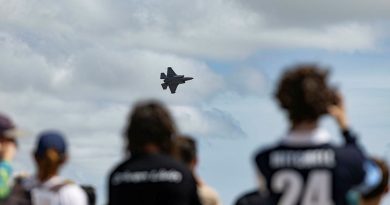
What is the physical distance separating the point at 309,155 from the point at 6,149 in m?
3.44

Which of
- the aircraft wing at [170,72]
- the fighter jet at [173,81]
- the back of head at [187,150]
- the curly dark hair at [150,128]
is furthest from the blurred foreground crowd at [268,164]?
the aircraft wing at [170,72]

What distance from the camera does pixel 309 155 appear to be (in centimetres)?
704

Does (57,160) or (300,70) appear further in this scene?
(57,160)

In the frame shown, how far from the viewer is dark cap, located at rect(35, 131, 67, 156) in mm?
8469

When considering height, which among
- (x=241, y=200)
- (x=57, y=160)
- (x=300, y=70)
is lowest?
(x=241, y=200)

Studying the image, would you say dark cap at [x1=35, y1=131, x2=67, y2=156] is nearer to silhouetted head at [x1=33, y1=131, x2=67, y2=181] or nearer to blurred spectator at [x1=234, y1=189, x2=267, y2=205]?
silhouetted head at [x1=33, y1=131, x2=67, y2=181]

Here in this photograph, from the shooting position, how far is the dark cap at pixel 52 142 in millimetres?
8469

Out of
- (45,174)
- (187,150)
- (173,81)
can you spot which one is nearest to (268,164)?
(45,174)

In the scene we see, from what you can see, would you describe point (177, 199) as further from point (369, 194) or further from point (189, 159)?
point (189, 159)

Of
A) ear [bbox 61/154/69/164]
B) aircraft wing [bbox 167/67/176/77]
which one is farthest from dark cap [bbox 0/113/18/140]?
aircraft wing [bbox 167/67/176/77]

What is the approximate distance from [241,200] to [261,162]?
7.03ft

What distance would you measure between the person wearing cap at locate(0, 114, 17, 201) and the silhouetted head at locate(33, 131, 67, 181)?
0.38 meters

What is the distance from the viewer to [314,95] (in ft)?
23.3

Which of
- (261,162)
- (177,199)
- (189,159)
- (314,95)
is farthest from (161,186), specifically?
(189,159)
